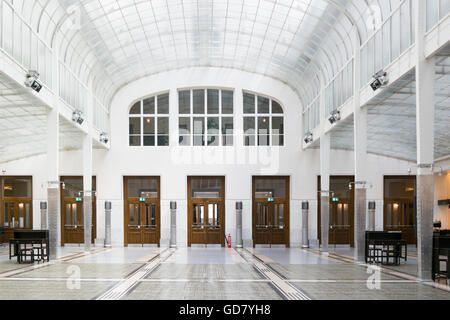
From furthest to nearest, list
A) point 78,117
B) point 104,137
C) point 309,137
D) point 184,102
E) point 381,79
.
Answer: point 184,102 → point 104,137 → point 309,137 → point 78,117 → point 381,79

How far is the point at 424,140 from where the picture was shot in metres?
16.0

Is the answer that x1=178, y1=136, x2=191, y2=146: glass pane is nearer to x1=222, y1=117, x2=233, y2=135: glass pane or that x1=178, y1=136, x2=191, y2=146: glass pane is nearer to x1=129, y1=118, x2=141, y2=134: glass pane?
x1=222, y1=117, x2=233, y2=135: glass pane

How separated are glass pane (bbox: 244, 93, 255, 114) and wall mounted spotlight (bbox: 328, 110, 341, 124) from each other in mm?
10847

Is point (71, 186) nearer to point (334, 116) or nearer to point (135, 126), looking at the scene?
point (135, 126)

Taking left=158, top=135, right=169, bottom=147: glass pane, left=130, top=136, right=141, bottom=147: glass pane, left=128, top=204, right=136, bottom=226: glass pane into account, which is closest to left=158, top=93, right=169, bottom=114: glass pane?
left=158, top=135, right=169, bottom=147: glass pane

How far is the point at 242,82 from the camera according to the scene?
37.8 m

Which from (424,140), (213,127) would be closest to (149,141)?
(213,127)

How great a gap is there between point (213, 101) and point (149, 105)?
472 centimetres

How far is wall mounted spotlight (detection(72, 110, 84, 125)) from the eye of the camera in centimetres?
2720

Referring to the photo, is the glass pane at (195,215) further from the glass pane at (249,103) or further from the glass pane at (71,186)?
the glass pane at (71,186)

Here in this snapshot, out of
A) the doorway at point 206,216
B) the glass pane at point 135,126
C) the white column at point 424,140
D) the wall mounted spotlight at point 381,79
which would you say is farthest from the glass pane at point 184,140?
the white column at point 424,140

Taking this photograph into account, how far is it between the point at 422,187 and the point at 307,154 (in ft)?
68.4

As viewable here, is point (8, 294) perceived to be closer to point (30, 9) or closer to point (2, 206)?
point (30, 9)

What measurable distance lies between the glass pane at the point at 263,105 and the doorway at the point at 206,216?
6.62 meters
